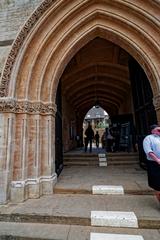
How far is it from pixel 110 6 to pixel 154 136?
10.4 ft

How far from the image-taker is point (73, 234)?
1995 mm

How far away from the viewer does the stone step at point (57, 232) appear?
→ 6.34 feet

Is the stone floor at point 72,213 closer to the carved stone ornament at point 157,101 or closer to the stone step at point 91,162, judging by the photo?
the carved stone ornament at point 157,101

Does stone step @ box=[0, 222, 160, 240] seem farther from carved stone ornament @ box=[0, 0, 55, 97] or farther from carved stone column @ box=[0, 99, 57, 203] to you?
carved stone ornament @ box=[0, 0, 55, 97]

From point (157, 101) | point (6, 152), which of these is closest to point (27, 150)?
point (6, 152)

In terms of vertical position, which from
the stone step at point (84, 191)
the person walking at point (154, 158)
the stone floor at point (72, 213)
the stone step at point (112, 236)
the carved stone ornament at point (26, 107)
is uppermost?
the carved stone ornament at point (26, 107)

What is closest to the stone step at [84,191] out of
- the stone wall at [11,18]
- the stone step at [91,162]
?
the stone step at [91,162]

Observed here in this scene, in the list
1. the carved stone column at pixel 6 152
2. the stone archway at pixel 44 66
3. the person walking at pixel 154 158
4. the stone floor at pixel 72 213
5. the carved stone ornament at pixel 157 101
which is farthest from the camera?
the carved stone ornament at pixel 157 101

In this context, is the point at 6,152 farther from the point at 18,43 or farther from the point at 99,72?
the point at 99,72

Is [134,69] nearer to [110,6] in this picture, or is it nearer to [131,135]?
[110,6]

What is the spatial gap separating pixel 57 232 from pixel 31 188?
1.23 m

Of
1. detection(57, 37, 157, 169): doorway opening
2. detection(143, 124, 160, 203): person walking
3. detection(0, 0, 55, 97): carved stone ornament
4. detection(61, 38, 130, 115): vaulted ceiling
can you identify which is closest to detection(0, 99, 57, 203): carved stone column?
detection(0, 0, 55, 97): carved stone ornament

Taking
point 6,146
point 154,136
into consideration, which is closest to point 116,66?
point 154,136

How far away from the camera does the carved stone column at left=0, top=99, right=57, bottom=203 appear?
300 centimetres
